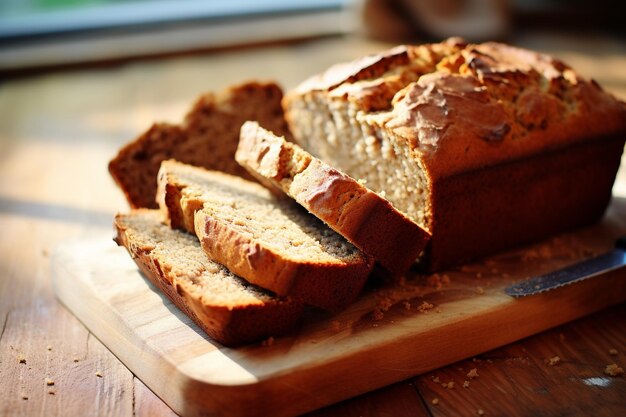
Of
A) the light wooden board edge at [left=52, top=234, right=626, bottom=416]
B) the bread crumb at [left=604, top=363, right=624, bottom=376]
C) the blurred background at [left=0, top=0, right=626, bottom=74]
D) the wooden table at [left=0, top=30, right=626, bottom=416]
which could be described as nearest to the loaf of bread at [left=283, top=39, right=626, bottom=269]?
the light wooden board edge at [left=52, top=234, right=626, bottom=416]

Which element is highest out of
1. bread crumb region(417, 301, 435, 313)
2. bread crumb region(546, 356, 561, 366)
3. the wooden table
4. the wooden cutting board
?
bread crumb region(417, 301, 435, 313)

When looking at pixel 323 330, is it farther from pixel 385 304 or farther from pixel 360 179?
pixel 360 179

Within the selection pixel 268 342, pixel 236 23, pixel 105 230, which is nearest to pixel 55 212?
pixel 105 230

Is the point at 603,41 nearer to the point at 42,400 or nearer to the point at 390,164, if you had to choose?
the point at 390,164

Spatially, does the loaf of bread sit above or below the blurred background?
above

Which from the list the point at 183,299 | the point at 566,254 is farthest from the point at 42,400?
the point at 566,254

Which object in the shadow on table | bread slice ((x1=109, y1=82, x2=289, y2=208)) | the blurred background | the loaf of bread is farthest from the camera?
the blurred background

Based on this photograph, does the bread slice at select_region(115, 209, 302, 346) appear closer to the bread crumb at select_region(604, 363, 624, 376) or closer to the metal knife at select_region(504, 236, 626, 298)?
the metal knife at select_region(504, 236, 626, 298)
